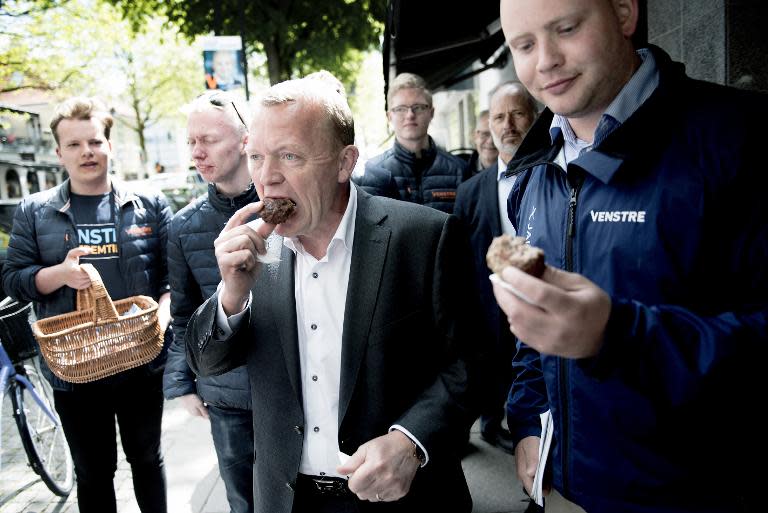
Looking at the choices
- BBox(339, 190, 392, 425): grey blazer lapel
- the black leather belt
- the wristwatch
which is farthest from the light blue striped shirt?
the black leather belt

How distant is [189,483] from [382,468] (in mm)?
3566

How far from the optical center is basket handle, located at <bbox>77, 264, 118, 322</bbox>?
3021mm

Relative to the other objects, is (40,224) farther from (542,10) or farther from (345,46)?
(345,46)

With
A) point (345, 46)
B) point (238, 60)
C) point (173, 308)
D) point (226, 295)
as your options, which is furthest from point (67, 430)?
point (345, 46)

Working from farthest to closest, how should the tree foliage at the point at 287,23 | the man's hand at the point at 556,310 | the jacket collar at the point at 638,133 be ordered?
the tree foliage at the point at 287,23
the jacket collar at the point at 638,133
the man's hand at the point at 556,310

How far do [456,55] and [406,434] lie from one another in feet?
29.2

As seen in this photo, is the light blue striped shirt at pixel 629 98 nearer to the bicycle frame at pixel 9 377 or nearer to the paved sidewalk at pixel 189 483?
the paved sidewalk at pixel 189 483

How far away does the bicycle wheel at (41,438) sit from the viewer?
422 cm

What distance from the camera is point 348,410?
1.86 m

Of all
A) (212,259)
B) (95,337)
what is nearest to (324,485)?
(212,259)

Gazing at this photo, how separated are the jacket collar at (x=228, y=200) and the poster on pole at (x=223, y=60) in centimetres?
782

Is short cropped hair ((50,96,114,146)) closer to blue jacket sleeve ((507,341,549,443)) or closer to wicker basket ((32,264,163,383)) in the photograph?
wicker basket ((32,264,163,383))

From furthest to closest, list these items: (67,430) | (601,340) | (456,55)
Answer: (456,55) → (67,430) → (601,340)

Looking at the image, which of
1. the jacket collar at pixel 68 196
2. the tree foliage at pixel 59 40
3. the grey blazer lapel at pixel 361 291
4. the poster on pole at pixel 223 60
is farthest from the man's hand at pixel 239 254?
the tree foliage at pixel 59 40
